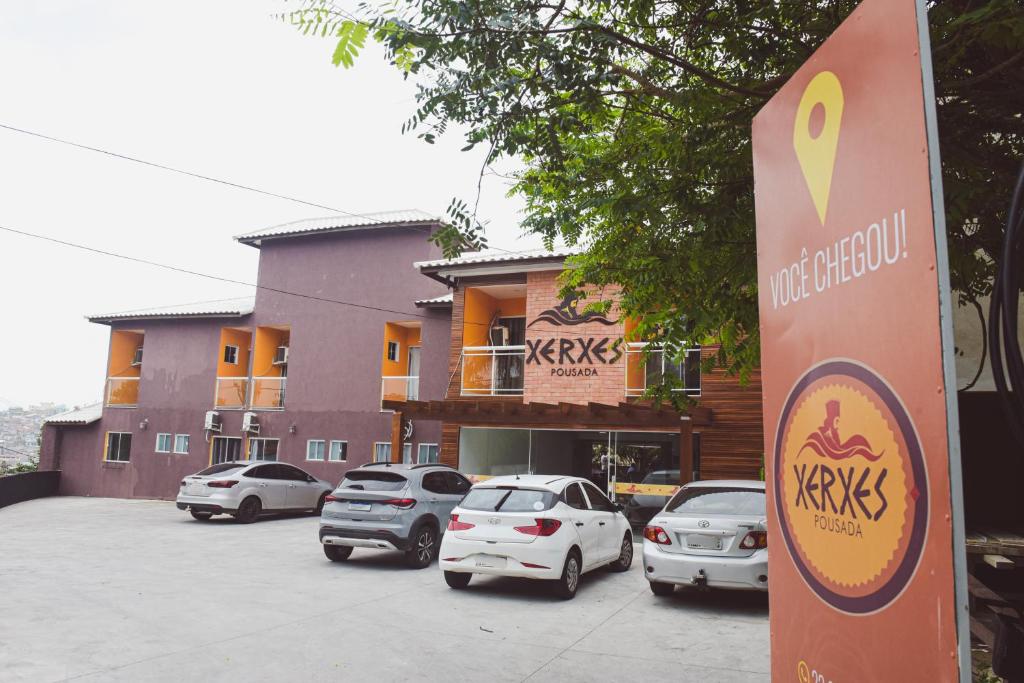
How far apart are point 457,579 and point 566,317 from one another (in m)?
8.52

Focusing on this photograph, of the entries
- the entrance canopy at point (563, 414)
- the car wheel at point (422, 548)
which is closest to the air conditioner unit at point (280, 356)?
the entrance canopy at point (563, 414)

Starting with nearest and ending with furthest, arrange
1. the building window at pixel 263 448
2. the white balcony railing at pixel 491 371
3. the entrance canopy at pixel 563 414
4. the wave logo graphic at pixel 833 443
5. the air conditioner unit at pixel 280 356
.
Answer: the wave logo graphic at pixel 833 443, the entrance canopy at pixel 563 414, the white balcony railing at pixel 491 371, the building window at pixel 263 448, the air conditioner unit at pixel 280 356

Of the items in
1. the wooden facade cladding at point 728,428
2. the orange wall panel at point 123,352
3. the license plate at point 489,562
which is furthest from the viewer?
the orange wall panel at point 123,352

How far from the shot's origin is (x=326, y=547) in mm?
11297

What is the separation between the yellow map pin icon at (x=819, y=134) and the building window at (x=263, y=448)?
22604 millimetres

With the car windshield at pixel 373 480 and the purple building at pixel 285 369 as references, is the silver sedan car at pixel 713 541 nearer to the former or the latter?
the car windshield at pixel 373 480

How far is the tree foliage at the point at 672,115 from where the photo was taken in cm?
403

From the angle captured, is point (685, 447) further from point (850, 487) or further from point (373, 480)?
point (850, 487)

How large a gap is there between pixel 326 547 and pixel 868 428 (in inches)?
428

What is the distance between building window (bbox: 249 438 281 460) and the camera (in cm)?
2281

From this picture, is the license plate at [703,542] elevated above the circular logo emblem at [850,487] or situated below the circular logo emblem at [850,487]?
below

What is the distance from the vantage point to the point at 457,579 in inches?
364

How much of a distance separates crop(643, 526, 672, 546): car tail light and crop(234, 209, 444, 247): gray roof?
45.2 ft

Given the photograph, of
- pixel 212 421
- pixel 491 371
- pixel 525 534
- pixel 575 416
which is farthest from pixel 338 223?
pixel 525 534
